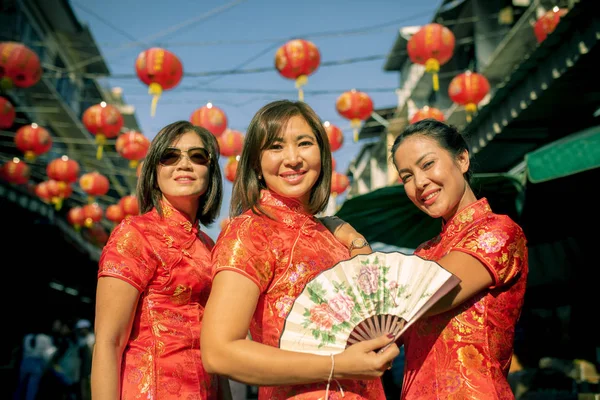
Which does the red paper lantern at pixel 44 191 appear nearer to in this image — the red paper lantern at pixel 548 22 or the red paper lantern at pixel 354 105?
the red paper lantern at pixel 354 105

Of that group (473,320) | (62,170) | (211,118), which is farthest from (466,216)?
(62,170)

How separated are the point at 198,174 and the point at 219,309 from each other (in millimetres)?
1049

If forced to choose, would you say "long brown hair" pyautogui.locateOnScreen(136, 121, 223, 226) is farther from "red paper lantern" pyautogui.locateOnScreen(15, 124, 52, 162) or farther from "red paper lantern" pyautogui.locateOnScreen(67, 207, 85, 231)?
"red paper lantern" pyautogui.locateOnScreen(67, 207, 85, 231)

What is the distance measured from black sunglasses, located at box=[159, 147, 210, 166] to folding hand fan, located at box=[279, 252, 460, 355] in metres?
1.13

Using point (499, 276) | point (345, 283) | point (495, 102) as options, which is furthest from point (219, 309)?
point (495, 102)

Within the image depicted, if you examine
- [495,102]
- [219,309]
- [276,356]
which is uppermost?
[495,102]

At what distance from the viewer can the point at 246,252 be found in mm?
1620

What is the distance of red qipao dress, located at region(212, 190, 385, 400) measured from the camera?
1.59m

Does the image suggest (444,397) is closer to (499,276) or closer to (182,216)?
(499,276)

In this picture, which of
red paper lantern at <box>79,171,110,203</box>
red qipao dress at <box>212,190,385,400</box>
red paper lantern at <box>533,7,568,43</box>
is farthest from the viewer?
red paper lantern at <box>79,171,110,203</box>

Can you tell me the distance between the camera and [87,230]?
15.9 meters

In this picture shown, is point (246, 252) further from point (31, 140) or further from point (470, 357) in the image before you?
point (31, 140)

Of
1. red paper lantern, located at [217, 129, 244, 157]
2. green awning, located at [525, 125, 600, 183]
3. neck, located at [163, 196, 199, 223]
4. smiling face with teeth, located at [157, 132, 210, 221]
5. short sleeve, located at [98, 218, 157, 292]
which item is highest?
red paper lantern, located at [217, 129, 244, 157]

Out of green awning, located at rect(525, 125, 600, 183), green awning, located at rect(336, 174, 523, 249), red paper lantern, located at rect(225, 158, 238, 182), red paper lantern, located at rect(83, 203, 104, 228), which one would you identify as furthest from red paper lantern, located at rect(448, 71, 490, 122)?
red paper lantern, located at rect(83, 203, 104, 228)
